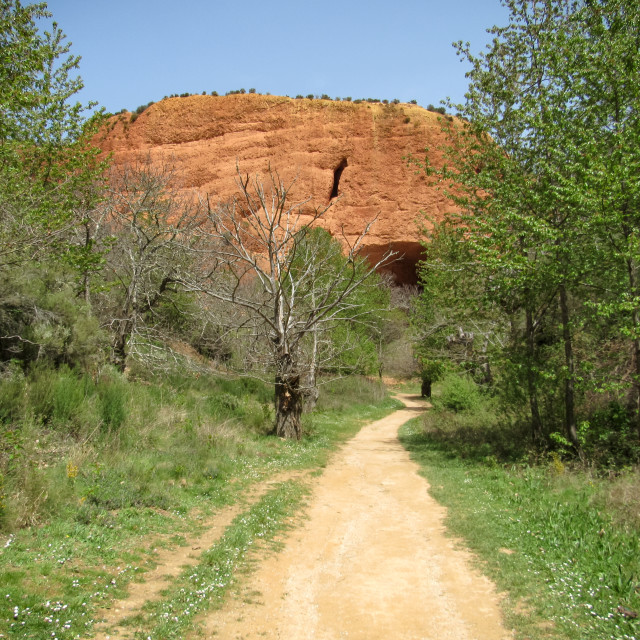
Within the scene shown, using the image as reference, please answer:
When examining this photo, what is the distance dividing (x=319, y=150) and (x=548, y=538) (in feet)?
127

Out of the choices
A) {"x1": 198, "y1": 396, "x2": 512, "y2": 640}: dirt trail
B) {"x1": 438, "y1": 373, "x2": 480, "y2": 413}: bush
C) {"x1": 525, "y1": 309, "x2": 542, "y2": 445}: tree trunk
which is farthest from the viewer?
{"x1": 438, "y1": 373, "x2": 480, "y2": 413}: bush

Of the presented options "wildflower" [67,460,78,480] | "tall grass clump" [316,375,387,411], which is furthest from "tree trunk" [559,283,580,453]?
"tall grass clump" [316,375,387,411]

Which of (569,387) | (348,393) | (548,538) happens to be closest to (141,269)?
(569,387)

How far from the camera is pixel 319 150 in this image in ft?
135

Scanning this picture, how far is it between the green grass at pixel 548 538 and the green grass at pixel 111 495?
264 cm

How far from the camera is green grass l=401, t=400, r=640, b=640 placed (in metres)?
4.39

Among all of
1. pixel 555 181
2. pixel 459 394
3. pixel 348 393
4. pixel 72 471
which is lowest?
pixel 348 393

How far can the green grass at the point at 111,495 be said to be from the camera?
401 cm

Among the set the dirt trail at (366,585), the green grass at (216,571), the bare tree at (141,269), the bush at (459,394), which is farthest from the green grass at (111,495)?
the bush at (459,394)

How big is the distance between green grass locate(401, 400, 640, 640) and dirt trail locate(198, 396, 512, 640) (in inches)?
13.1

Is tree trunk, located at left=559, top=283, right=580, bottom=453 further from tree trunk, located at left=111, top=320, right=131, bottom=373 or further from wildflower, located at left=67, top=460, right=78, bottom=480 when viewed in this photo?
tree trunk, located at left=111, top=320, right=131, bottom=373

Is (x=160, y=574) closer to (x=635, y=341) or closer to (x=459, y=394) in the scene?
(x=635, y=341)

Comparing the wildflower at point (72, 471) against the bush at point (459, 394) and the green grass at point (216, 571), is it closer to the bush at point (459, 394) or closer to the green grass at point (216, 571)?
the green grass at point (216, 571)

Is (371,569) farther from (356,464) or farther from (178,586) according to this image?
(356,464)
